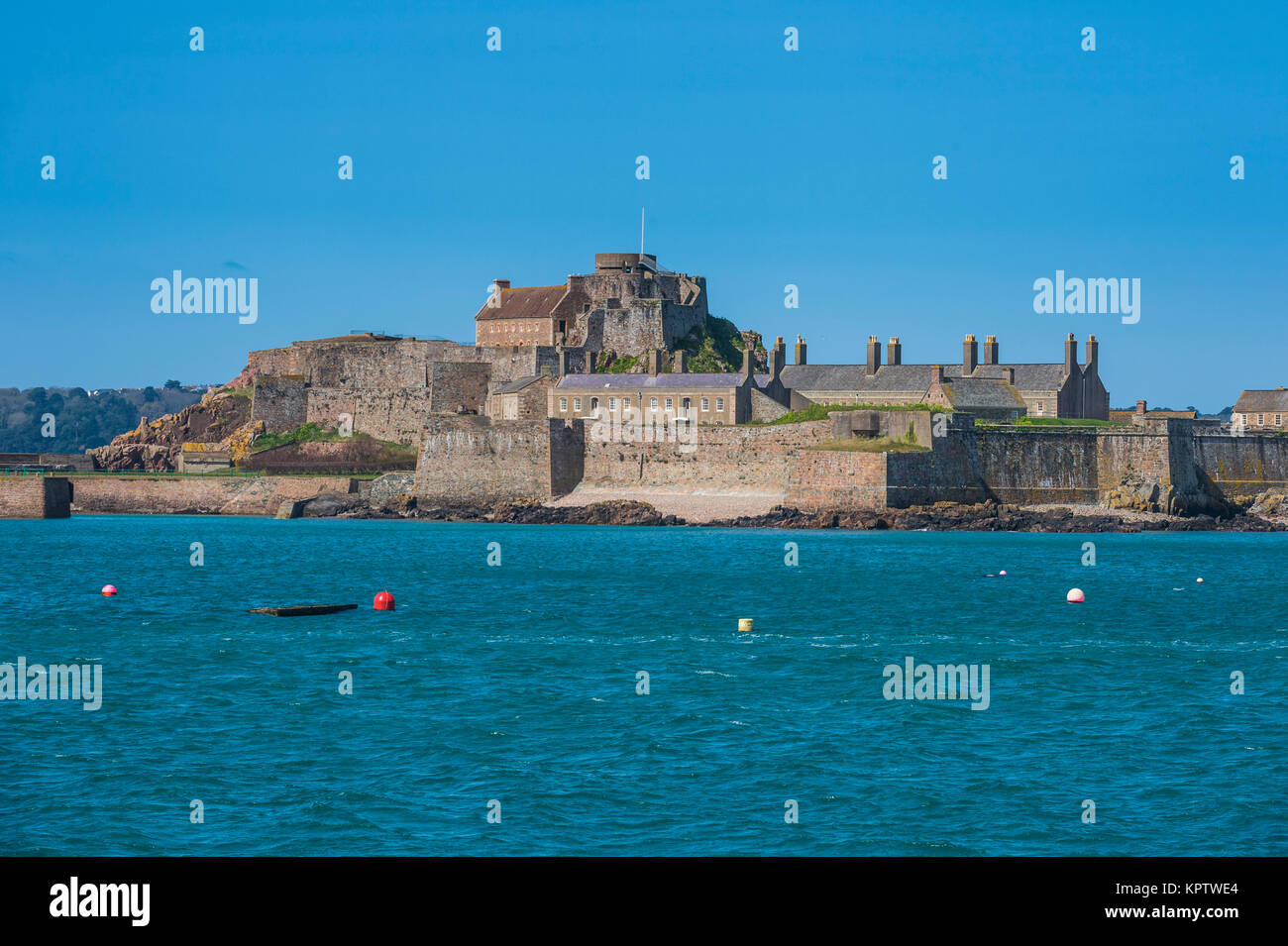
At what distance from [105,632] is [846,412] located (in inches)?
1604

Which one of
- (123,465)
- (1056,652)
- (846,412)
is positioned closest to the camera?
(1056,652)

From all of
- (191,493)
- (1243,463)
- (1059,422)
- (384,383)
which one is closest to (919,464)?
(1059,422)

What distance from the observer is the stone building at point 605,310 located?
74812 mm

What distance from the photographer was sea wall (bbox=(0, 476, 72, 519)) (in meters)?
75.4

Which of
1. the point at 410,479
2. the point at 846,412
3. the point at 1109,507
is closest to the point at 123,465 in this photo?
the point at 410,479

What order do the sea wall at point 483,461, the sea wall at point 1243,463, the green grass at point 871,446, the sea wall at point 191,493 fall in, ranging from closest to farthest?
the green grass at point 871,446, the sea wall at point 1243,463, the sea wall at point 483,461, the sea wall at point 191,493

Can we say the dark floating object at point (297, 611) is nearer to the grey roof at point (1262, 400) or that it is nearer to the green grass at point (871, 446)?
the green grass at point (871, 446)

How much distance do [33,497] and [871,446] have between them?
45.9m

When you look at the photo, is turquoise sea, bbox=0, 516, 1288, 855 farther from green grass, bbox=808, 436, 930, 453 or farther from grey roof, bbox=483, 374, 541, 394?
grey roof, bbox=483, 374, 541, 394

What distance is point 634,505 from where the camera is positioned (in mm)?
68688

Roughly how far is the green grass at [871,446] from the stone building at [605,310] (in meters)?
14.1

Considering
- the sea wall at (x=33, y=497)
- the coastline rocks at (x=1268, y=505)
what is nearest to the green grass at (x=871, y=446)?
the coastline rocks at (x=1268, y=505)

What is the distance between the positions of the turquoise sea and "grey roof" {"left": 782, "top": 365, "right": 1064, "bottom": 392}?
112 ft
